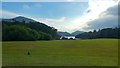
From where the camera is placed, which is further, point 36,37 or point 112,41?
point 36,37

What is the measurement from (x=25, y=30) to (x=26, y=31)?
74 cm

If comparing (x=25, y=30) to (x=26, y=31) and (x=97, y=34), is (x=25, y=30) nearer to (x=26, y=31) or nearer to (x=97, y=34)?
(x=26, y=31)

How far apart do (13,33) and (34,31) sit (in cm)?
629

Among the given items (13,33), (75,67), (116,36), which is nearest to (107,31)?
(116,36)

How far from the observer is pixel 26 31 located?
4931 cm

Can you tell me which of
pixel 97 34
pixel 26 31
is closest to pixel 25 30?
pixel 26 31

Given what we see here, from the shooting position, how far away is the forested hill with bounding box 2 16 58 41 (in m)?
47.4

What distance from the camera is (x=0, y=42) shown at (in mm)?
44531

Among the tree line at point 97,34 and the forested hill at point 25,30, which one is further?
Result: the forested hill at point 25,30

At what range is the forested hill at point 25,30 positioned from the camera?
156ft

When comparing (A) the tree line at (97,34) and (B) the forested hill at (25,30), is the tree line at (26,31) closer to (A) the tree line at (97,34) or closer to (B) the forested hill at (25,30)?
(B) the forested hill at (25,30)

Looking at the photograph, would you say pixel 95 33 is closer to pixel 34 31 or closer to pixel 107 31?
pixel 107 31

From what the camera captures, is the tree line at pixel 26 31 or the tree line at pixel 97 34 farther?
the tree line at pixel 26 31

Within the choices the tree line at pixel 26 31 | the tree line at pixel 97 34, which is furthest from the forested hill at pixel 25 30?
the tree line at pixel 97 34
